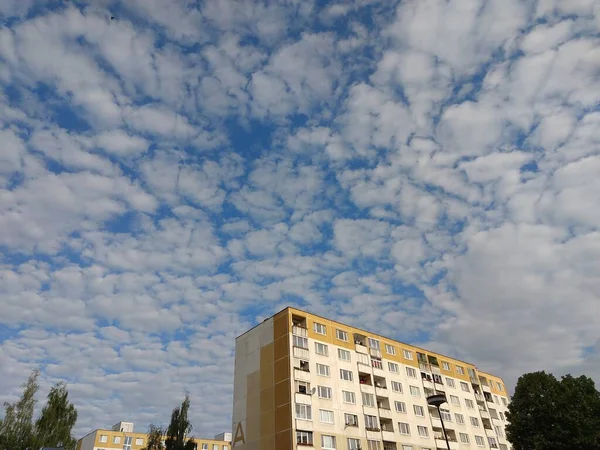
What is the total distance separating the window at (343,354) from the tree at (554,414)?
70.8 ft

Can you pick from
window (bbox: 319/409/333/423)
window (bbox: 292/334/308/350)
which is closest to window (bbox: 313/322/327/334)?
window (bbox: 292/334/308/350)

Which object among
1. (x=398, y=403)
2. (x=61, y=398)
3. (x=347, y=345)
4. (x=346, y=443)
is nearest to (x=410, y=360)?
(x=398, y=403)

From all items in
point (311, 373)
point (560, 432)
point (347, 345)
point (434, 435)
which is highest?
point (347, 345)

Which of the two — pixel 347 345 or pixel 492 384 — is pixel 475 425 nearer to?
pixel 492 384

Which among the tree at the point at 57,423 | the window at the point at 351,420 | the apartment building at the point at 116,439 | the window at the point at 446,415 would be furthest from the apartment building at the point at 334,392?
the apartment building at the point at 116,439

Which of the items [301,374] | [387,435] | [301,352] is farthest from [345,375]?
[387,435]

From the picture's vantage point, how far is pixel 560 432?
49969 mm

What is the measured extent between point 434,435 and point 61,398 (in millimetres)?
52846

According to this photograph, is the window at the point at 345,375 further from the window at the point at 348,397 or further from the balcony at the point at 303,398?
the balcony at the point at 303,398

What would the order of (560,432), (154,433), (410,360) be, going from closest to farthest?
(560,432) → (154,433) → (410,360)

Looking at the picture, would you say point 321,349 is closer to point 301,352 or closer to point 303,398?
point 301,352

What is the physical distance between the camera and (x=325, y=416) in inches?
2329

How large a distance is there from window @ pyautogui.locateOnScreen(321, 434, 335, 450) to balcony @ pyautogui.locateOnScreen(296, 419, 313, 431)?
2178 mm

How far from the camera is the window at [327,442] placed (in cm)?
5672
